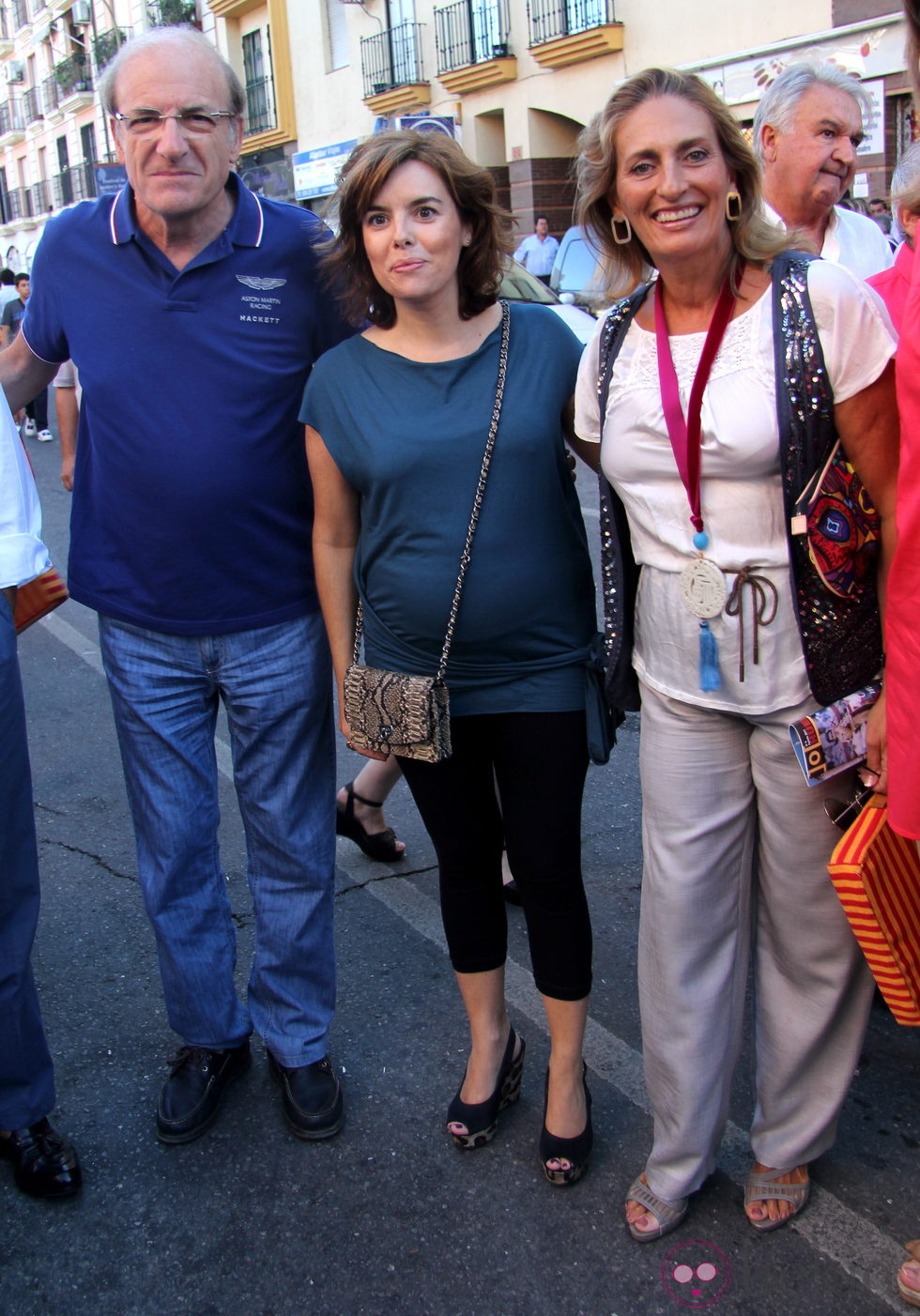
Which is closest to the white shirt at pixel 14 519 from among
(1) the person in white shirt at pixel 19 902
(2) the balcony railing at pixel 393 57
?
(1) the person in white shirt at pixel 19 902

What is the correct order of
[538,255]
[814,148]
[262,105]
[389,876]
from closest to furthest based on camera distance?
[814,148], [389,876], [538,255], [262,105]

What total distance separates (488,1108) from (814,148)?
2.54 m

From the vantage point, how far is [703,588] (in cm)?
212

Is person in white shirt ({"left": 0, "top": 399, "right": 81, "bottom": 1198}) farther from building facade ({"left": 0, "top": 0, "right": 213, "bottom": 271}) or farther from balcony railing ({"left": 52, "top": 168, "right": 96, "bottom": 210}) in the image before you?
balcony railing ({"left": 52, "top": 168, "right": 96, "bottom": 210})

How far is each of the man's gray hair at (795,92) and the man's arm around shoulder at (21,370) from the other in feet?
6.39

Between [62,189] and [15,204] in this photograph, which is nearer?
[62,189]

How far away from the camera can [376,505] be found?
7.90 ft

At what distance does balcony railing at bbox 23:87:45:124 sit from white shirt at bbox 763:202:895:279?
4872 cm

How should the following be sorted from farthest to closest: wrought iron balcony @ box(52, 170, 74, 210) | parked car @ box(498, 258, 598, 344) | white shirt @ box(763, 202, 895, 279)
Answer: wrought iron balcony @ box(52, 170, 74, 210) < parked car @ box(498, 258, 598, 344) < white shirt @ box(763, 202, 895, 279)

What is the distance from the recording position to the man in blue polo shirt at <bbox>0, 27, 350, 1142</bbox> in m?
2.47

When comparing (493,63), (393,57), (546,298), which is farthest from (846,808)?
(393,57)

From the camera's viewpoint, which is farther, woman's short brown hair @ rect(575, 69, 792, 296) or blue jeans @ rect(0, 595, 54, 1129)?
blue jeans @ rect(0, 595, 54, 1129)

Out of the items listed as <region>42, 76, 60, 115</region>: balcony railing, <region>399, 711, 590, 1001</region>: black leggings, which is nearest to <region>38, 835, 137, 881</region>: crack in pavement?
<region>399, 711, 590, 1001</region>: black leggings

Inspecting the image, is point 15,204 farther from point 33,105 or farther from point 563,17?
point 563,17
